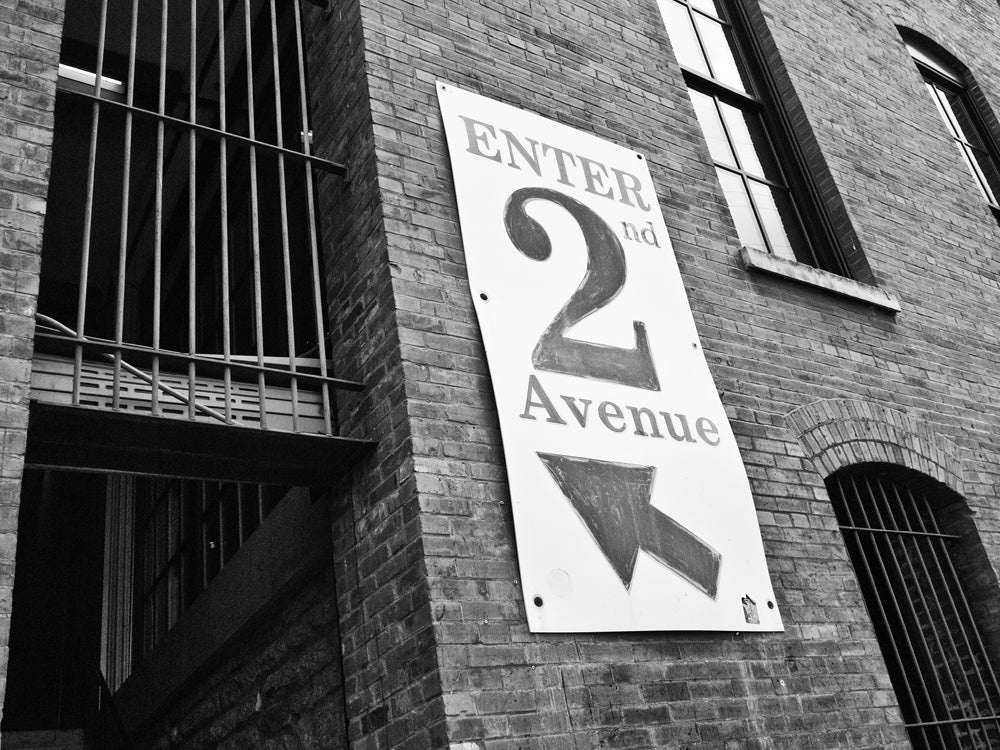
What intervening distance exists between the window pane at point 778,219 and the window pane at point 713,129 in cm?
27

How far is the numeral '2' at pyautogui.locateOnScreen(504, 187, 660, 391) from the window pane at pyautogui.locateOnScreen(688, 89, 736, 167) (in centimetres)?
210

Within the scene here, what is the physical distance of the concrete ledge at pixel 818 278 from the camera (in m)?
5.34

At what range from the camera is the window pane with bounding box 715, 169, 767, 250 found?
6.07m

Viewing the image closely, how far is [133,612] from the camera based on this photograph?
7.53 m

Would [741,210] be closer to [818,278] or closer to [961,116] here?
[818,278]

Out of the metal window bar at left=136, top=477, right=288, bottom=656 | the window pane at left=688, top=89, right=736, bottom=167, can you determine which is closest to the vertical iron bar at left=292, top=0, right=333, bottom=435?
the metal window bar at left=136, top=477, right=288, bottom=656

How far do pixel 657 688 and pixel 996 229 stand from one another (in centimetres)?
547

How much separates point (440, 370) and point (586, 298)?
37.0 inches

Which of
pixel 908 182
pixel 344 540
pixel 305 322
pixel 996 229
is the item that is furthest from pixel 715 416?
pixel 996 229

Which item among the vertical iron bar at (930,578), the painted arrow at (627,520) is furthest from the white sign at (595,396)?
the vertical iron bar at (930,578)

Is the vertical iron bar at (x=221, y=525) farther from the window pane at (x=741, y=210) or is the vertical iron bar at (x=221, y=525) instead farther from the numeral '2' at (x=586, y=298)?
the window pane at (x=741, y=210)

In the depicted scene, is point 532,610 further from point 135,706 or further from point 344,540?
point 135,706

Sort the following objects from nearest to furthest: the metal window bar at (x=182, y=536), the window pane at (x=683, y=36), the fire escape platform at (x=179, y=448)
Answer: the fire escape platform at (x=179, y=448), the metal window bar at (x=182, y=536), the window pane at (x=683, y=36)

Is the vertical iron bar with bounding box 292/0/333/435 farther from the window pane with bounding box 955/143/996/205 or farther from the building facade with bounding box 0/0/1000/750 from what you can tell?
the window pane with bounding box 955/143/996/205
